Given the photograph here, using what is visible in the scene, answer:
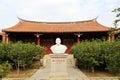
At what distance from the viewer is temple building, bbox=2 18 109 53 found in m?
26.8

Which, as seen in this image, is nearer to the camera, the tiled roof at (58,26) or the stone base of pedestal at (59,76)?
the stone base of pedestal at (59,76)

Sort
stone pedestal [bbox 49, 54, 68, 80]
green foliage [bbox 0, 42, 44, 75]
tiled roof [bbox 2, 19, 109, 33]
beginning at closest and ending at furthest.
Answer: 1. stone pedestal [bbox 49, 54, 68, 80]
2. green foliage [bbox 0, 42, 44, 75]
3. tiled roof [bbox 2, 19, 109, 33]

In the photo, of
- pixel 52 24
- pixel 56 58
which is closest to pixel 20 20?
pixel 52 24

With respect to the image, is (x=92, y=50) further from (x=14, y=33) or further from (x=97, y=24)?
(x=97, y=24)

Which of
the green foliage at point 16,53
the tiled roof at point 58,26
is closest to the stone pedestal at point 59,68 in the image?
the green foliage at point 16,53

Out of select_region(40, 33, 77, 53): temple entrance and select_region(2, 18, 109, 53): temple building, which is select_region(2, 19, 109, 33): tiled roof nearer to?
select_region(2, 18, 109, 53): temple building

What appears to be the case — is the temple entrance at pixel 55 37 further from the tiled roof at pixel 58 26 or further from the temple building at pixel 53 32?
the tiled roof at pixel 58 26

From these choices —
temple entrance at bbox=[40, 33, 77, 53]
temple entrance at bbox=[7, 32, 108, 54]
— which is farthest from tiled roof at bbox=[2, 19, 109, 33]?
temple entrance at bbox=[40, 33, 77, 53]

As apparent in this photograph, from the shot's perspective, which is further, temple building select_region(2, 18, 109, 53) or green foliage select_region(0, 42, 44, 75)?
temple building select_region(2, 18, 109, 53)

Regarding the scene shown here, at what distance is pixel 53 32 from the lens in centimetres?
2691

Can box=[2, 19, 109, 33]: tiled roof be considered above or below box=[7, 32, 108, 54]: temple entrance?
above

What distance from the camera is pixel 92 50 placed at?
1596 centimetres

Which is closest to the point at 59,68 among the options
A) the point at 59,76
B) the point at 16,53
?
the point at 59,76

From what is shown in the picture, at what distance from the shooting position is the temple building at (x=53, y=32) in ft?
87.9
